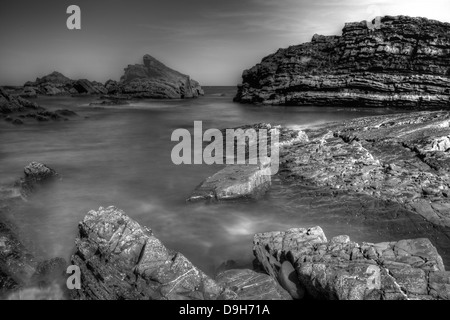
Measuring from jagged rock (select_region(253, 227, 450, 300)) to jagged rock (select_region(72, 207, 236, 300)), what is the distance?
137cm

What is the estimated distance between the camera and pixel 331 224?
7699mm

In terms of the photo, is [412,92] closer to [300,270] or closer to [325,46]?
[325,46]

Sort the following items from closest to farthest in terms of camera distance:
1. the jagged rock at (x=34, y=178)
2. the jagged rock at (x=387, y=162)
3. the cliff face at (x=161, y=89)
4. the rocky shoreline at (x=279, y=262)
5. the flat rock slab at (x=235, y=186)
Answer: the rocky shoreline at (x=279, y=262), the jagged rock at (x=387, y=162), the flat rock slab at (x=235, y=186), the jagged rock at (x=34, y=178), the cliff face at (x=161, y=89)

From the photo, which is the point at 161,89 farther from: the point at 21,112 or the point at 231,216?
the point at 231,216

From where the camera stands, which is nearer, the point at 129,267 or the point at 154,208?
the point at 129,267

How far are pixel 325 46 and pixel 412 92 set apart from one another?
18991mm

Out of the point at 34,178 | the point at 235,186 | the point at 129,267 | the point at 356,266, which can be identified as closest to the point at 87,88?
the point at 34,178

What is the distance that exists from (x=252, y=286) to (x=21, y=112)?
33519 mm

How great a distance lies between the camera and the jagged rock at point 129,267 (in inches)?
180

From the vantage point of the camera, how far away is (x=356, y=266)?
4559 millimetres

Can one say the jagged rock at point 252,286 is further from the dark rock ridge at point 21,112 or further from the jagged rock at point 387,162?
the dark rock ridge at point 21,112

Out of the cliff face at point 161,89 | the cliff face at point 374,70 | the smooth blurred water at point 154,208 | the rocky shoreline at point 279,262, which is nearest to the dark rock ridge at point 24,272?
the rocky shoreline at point 279,262

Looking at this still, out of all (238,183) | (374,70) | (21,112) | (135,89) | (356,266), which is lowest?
(356,266)

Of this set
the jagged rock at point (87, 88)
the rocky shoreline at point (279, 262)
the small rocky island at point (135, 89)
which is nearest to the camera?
the rocky shoreline at point (279, 262)
